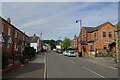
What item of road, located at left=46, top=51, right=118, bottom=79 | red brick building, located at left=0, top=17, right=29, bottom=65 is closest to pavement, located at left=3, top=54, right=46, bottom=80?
road, located at left=46, top=51, right=118, bottom=79

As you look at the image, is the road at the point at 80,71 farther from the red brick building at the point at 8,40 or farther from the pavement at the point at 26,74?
the red brick building at the point at 8,40

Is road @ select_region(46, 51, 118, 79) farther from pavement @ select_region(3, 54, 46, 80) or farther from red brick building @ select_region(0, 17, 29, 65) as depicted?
red brick building @ select_region(0, 17, 29, 65)

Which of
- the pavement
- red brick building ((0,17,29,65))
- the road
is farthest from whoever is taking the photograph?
red brick building ((0,17,29,65))

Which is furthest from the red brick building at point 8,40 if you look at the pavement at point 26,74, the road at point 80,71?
the road at point 80,71

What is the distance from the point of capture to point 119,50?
26.7 m

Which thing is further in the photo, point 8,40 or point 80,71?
point 8,40

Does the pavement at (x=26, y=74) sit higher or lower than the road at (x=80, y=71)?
higher

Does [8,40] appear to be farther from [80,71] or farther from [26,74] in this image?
[26,74]

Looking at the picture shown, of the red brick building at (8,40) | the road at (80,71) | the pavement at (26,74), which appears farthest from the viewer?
the red brick building at (8,40)

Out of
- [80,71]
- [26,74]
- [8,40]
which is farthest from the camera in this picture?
[8,40]

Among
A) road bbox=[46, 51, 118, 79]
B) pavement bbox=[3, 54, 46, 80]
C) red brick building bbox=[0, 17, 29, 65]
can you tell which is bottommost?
road bbox=[46, 51, 118, 79]

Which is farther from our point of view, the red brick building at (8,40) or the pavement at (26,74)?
the red brick building at (8,40)

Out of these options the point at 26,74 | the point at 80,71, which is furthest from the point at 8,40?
the point at 26,74

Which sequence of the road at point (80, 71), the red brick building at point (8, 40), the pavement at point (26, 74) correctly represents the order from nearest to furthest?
1. the pavement at point (26, 74)
2. the road at point (80, 71)
3. the red brick building at point (8, 40)
